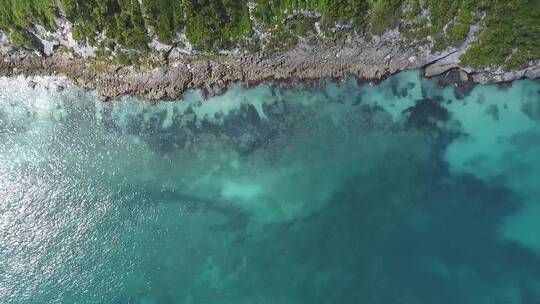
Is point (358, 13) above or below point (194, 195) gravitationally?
above

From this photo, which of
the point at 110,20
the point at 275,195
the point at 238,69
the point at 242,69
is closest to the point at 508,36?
the point at 242,69

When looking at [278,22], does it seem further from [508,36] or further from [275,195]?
[508,36]

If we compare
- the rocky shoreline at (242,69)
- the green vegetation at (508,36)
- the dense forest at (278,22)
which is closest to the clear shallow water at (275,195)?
the rocky shoreline at (242,69)

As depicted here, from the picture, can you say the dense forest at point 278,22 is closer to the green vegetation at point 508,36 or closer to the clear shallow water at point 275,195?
the green vegetation at point 508,36

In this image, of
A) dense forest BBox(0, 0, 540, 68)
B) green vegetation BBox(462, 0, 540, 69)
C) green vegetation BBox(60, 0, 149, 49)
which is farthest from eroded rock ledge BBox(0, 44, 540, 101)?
green vegetation BBox(60, 0, 149, 49)

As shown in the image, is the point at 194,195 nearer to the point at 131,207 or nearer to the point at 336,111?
the point at 131,207

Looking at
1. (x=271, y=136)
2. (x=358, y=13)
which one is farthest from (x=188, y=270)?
(x=358, y=13)
